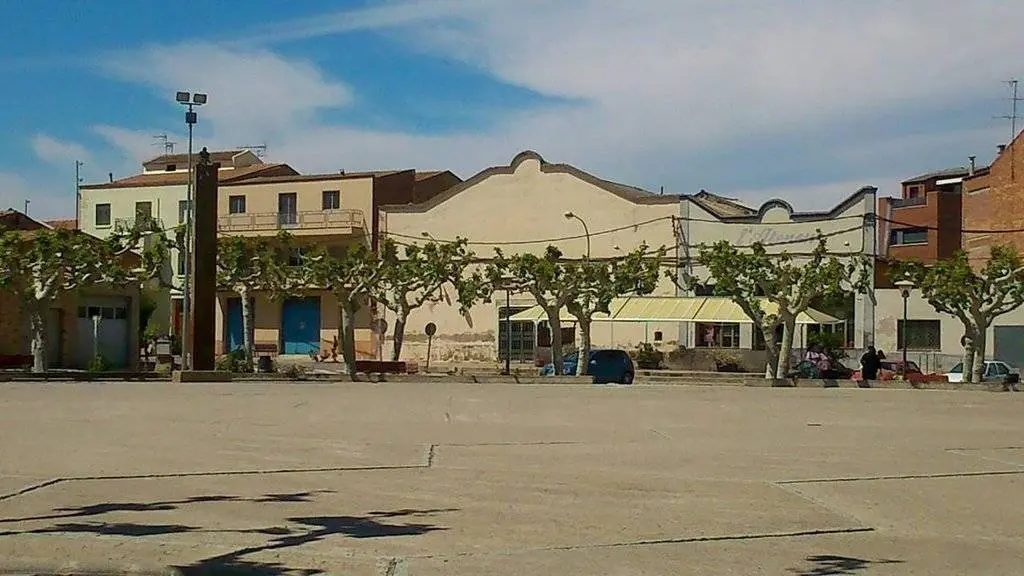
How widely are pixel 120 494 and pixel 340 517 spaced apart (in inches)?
97.5

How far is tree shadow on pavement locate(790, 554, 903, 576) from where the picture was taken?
824cm

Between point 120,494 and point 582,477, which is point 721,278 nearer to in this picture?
point 582,477

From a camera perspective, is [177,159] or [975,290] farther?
[177,159]

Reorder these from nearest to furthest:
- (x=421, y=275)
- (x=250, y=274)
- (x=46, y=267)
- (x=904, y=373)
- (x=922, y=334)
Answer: (x=46, y=267) → (x=904, y=373) → (x=421, y=275) → (x=250, y=274) → (x=922, y=334)

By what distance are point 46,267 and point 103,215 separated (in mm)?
32216

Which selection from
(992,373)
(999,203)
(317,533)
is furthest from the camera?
(999,203)

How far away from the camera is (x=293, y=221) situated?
62844mm

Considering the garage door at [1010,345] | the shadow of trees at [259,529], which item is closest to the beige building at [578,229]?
the garage door at [1010,345]

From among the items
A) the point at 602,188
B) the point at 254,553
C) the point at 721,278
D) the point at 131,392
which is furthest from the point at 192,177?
the point at 254,553

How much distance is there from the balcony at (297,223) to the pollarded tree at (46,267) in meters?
21.8

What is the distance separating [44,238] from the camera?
3791 cm

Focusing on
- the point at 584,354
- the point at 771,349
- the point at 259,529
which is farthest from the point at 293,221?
the point at 259,529

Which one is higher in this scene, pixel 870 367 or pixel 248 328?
pixel 248 328

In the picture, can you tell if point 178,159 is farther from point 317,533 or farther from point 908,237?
point 317,533
